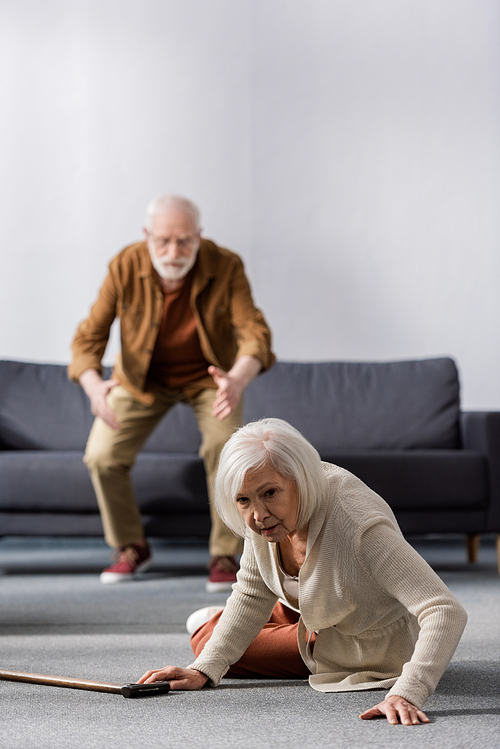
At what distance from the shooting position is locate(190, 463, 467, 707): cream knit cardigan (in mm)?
1202

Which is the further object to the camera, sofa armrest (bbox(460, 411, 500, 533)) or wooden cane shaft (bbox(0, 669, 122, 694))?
sofa armrest (bbox(460, 411, 500, 533))

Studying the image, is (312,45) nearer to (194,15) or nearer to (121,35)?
(194,15)

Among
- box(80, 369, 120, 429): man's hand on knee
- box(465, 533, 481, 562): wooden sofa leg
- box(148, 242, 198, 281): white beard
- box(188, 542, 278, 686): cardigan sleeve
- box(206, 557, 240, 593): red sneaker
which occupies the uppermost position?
box(148, 242, 198, 281): white beard

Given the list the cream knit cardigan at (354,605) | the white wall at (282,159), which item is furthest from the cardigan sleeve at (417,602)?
the white wall at (282,159)

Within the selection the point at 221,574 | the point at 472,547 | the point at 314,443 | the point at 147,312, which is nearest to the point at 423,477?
the point at 472,547

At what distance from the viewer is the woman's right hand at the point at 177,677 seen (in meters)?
1.40

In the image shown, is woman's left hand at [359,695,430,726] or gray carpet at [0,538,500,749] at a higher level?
woman's left hand at [359,695,430,726]

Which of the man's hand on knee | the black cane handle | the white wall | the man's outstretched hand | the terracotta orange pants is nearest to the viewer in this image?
the black cane handle

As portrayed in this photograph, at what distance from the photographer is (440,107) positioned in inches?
161

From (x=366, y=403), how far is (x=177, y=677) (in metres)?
2.30

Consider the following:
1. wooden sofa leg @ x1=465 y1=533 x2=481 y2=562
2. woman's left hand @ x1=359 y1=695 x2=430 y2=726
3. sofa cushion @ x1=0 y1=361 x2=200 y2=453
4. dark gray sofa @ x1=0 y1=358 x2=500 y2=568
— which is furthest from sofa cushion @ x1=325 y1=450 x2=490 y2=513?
woman's left hand @ x1=359 y1=695 x2=430 y2=726

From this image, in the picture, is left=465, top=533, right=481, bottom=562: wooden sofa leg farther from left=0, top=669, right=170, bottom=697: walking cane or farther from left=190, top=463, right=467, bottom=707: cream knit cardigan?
left=0, top=669, right=170, bottom=697: walking cane

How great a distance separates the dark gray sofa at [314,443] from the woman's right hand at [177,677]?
1.53m

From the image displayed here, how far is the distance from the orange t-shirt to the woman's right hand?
5.10 ft
